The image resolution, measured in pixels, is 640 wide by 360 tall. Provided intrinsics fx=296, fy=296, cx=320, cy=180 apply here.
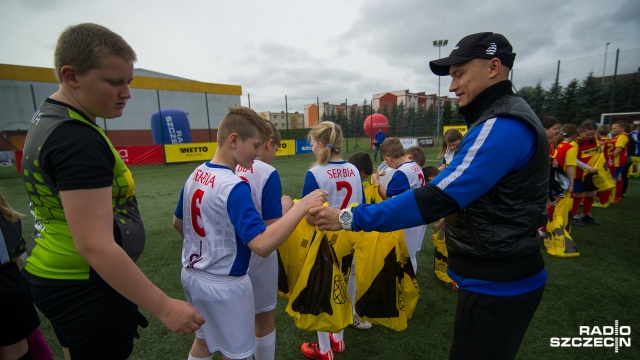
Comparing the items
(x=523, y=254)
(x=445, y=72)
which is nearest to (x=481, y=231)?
(x=523, y=254)

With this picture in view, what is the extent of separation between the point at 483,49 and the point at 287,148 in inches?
711

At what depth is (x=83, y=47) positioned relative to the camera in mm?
1170

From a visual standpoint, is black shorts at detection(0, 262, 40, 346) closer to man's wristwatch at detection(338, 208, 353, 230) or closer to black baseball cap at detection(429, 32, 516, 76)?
man's wristwatch at detection(338, 208, 353, 230)

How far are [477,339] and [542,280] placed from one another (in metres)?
0.51

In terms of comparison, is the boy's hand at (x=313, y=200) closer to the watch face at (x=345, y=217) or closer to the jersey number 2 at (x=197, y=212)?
the watch face at (x=345, y=217)

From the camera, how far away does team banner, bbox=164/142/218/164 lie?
16.3 meters

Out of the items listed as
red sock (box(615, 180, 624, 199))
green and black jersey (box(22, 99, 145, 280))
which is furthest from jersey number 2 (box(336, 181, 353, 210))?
red sock (box(615, 180, 624, 199))

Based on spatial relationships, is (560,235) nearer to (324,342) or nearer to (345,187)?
(345,187)

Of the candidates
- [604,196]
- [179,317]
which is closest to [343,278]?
[179,317]

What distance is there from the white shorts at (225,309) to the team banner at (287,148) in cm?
1733

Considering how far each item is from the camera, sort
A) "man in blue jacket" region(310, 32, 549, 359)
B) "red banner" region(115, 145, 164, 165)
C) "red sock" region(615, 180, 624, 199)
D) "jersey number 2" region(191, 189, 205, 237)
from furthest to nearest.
A: "red banner" region(115, 145, 164, 165) → "red sock" region(615, 180, 624, 199) → "jersey number 2" region(191, 189, 205, 237) → "man in blue jacket" region(310, 32, 549, 359)

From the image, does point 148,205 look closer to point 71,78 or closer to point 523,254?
point 71,78

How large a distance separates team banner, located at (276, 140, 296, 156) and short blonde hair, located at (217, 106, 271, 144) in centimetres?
1716

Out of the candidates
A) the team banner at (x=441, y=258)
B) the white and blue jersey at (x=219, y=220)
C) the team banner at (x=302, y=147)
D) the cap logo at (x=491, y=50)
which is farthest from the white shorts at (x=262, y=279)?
the team banner at (x=302, y=147)
